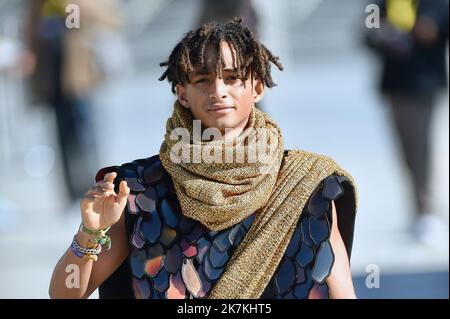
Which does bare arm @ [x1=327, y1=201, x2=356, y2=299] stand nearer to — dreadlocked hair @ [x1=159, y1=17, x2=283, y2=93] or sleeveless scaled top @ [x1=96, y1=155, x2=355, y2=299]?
sleeveless scaled top @ [x1=96, y1=155, x2=355, y2=299]

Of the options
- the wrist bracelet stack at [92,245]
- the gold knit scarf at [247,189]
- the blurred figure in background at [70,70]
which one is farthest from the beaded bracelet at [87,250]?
the blurred figure in background at [70,70]

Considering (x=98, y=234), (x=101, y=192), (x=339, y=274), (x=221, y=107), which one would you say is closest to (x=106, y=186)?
(x=101, y=192)

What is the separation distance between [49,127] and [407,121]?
7.22 ft

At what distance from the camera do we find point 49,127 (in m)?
8.00

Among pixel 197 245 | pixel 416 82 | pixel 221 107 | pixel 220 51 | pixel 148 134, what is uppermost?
pixel 220 51

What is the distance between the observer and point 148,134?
883 cm

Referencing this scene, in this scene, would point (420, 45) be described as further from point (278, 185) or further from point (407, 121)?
point (278, 185)

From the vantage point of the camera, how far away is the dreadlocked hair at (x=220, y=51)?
10.9ft

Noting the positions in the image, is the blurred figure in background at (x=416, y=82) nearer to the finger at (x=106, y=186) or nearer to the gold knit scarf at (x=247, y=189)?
the gold knit scarf at (x=247, y=189)

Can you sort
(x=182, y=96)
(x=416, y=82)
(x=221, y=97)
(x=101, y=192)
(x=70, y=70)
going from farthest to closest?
(x=70, y=70) → (x=416, y=82) → (x=182, y=96) → (x=221, y=97) → (x=101, y=192)

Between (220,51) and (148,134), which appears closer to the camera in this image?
(220,51)

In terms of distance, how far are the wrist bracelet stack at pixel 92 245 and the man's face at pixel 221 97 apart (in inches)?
14.9

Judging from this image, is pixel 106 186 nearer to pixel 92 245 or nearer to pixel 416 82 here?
pixel 92 245

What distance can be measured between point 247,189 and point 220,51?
357mm
